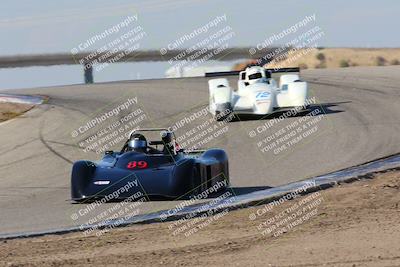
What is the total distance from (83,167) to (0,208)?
1.39 metres

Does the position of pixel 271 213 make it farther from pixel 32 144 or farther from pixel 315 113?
pixel 315 113

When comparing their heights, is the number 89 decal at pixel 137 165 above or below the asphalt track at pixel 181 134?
above

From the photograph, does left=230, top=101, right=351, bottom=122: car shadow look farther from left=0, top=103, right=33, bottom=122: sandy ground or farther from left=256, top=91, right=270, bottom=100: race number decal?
left=0, top=103, right=33, bottom=122: sandy ground

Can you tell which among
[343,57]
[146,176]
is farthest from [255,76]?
[343,57]

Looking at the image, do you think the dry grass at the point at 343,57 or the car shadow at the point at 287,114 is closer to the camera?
the car shadow at the point at 287,114

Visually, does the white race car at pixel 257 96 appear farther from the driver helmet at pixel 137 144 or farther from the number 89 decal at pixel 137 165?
the number 89 decal at pixel 137 165

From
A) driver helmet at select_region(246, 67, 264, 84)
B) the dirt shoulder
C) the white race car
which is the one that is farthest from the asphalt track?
the dirt shoulder

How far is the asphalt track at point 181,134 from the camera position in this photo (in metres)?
13.4

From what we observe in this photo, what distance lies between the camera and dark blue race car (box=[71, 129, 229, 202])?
40.1ft

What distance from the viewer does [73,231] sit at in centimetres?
1012

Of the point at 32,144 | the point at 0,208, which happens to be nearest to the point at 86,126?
the point at 32,144

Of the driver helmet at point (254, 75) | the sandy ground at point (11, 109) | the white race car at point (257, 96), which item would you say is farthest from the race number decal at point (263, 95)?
the sandy ground at point (11, 109)

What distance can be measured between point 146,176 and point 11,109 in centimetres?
1541

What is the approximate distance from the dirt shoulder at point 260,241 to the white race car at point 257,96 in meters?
11.5
